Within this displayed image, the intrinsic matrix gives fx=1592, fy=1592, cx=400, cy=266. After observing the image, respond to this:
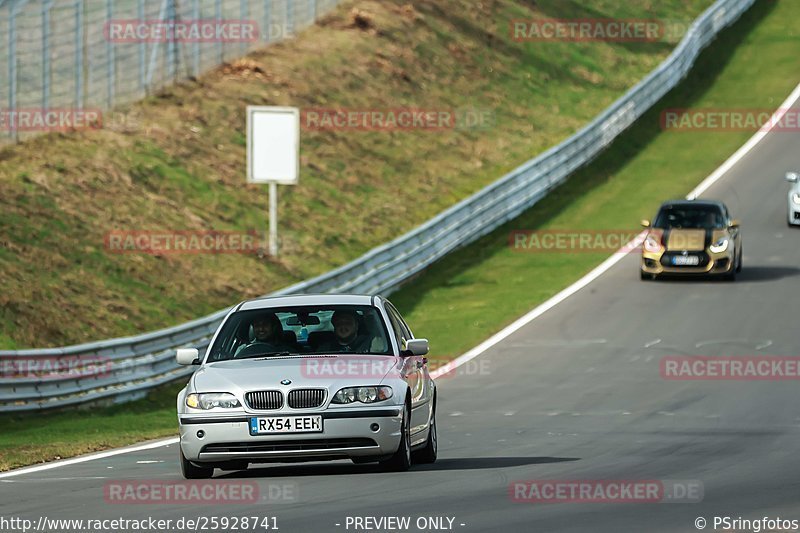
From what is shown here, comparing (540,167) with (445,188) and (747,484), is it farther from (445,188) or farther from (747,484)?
(747,484)

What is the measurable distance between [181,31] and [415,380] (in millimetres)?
28101

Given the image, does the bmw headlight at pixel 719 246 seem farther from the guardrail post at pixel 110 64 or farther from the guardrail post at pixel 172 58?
the guardrail post at pixel 172 58

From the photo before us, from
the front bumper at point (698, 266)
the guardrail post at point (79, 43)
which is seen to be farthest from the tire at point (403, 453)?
the guardrail post at point (79, 43)

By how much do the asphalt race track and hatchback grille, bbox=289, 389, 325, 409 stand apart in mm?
581

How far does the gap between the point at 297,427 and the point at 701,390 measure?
32.6 feet

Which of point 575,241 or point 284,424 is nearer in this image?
point 284,424

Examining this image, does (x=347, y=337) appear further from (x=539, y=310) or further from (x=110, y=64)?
(x=110, y=64)

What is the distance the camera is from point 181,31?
3975 centimetres

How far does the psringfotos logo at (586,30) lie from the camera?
57.0 metres

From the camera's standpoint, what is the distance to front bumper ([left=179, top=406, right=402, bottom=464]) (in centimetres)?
1202
